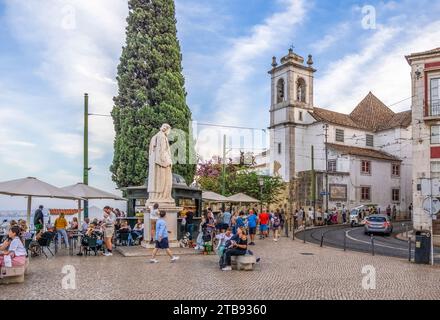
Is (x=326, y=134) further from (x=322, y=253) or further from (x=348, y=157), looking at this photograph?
(x=322, y=253)

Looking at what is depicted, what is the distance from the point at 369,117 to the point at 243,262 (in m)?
49.7

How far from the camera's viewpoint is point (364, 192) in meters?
47.6

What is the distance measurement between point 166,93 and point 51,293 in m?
24.0

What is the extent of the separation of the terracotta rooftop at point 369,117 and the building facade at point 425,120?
875 inches

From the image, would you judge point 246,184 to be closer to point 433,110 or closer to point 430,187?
point 433,110

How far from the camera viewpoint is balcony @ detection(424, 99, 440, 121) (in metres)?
27.9

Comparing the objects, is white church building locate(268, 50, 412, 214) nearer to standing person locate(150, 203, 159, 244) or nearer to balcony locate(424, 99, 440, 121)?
balcony locate(424, 99, 440, 121)

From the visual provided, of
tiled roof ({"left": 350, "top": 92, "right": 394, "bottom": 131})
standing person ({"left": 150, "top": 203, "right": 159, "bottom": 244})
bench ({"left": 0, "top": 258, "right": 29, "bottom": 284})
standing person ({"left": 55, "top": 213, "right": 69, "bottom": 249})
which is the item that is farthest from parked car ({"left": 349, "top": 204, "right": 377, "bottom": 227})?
bench ({"left": 0, "top": 258, "right": 29, "bottom": 284})

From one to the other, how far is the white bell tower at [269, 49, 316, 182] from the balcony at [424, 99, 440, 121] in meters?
22.9

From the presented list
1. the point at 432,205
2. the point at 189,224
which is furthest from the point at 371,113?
the point at 432,205

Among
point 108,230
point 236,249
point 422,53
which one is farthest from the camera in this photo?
point 422,53

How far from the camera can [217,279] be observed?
35.7ft

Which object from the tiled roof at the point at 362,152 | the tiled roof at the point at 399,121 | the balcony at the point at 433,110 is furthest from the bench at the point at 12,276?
the tiled roof at the point at 399,121

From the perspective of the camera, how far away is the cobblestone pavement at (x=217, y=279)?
363 inches
